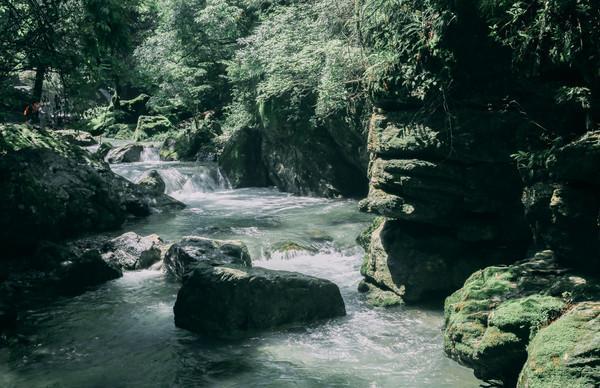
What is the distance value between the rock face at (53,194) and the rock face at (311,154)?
5141 mm

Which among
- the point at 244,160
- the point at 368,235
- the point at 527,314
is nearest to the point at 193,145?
the point at 244,160

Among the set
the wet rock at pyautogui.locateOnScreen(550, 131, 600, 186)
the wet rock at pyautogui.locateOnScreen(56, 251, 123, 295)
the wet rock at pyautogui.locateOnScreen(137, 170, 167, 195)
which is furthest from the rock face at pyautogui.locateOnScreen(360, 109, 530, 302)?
the wet rock at pyautogui.locateOnScreen(137, 170, 167, 195)

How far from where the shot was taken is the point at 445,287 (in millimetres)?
10078

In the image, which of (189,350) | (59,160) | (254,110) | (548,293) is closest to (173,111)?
(254,110)

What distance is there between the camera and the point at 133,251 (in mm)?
13469

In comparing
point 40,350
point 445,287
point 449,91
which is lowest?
point 40,350

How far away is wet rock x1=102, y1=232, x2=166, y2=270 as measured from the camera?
1317 cm

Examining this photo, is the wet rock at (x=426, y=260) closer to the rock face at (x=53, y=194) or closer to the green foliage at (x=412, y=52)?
the green foliage at (x=412, y=52)

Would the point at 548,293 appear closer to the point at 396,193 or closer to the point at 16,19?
the point at 396,193

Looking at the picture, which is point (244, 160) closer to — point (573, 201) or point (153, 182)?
point (153, 182)

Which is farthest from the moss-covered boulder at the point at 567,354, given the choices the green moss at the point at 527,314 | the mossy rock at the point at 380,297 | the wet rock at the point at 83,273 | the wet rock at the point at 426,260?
the wet rock at the point at 83,273

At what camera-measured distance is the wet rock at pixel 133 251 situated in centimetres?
1317

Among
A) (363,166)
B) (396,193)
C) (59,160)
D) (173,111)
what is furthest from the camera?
(173,111)

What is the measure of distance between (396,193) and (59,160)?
10.3 metres
